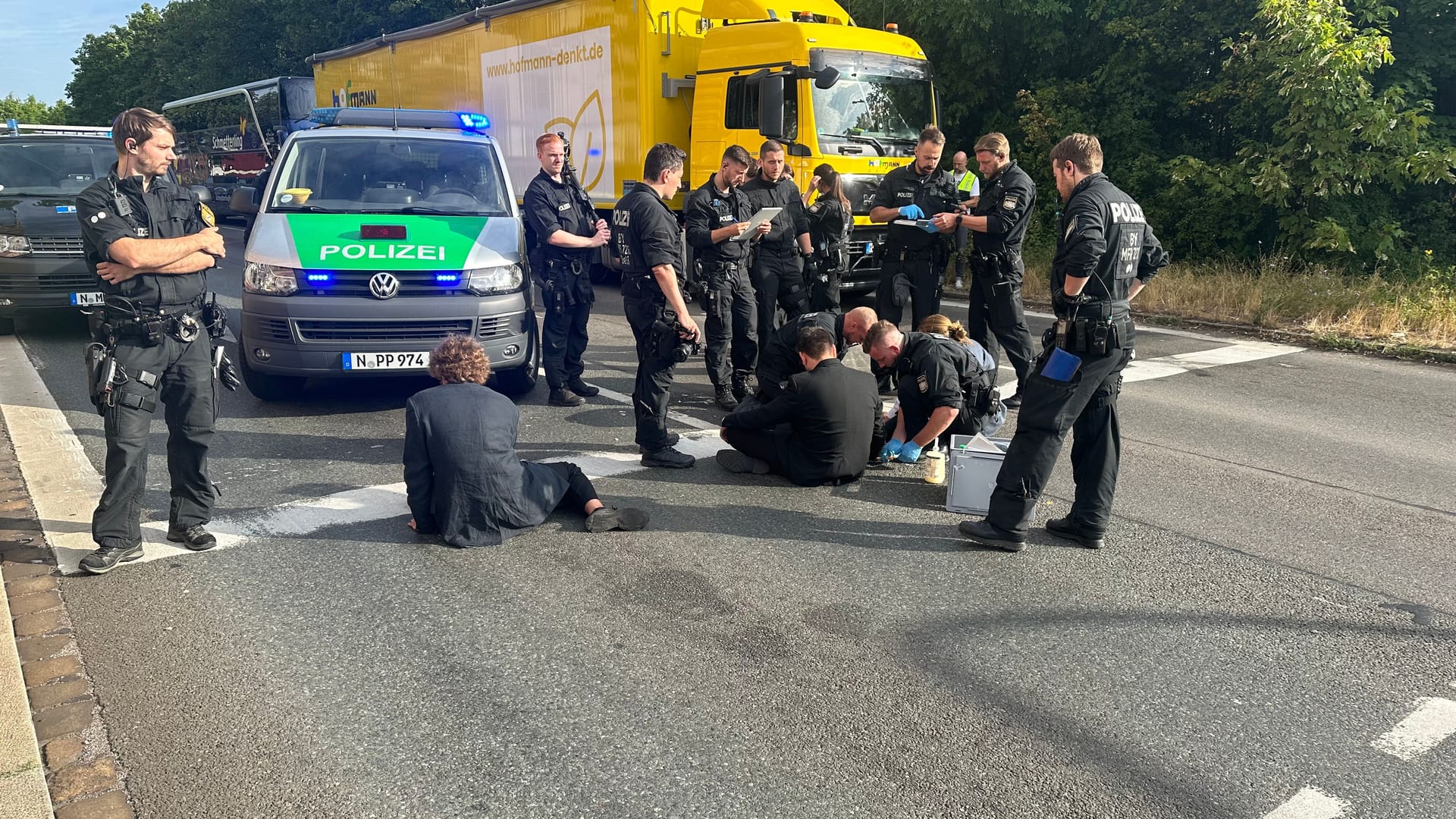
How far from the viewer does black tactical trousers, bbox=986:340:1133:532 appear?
4.68 meters

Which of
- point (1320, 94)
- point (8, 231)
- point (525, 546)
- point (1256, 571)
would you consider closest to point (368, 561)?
point (525, 546)

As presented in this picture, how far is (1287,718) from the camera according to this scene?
3.38 meters

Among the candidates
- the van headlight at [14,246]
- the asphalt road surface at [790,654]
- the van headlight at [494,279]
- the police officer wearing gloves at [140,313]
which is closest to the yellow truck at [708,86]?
the van headlight at [494,279]

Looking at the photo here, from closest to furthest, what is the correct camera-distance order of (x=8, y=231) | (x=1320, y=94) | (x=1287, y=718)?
(x=1287, y=718) → (x=8, y=231) → (x=1320, y=94)

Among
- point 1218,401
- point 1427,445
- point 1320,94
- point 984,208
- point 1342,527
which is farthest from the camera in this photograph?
point 1320,94

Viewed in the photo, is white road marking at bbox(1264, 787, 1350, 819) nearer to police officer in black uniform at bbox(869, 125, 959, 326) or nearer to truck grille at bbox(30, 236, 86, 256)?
police officer in black uniform at bbox(869, 125, 959, 326)

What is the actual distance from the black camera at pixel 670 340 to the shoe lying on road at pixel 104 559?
9.33 feet

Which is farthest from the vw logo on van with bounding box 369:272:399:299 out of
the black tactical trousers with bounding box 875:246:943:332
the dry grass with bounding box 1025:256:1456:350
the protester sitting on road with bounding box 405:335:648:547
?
the dry grass with bounding box 1025:256:1456:350

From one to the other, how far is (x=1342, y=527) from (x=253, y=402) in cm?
699

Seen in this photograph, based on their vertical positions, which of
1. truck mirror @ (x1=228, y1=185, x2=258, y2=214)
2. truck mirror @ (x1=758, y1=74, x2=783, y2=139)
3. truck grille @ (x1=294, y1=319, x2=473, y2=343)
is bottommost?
truck grille @ (x1=294, y1=319, x2=473, y2=343)

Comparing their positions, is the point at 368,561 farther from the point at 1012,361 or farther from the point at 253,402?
the point at 1012,361

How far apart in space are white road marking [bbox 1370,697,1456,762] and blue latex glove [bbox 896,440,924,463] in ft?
9.80

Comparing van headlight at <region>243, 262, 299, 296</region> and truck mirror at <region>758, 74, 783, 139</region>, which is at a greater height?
truck mirror at <region>758, 74, 783, 139</region>

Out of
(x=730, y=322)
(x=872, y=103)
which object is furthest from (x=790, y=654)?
(x=872, y=103)
